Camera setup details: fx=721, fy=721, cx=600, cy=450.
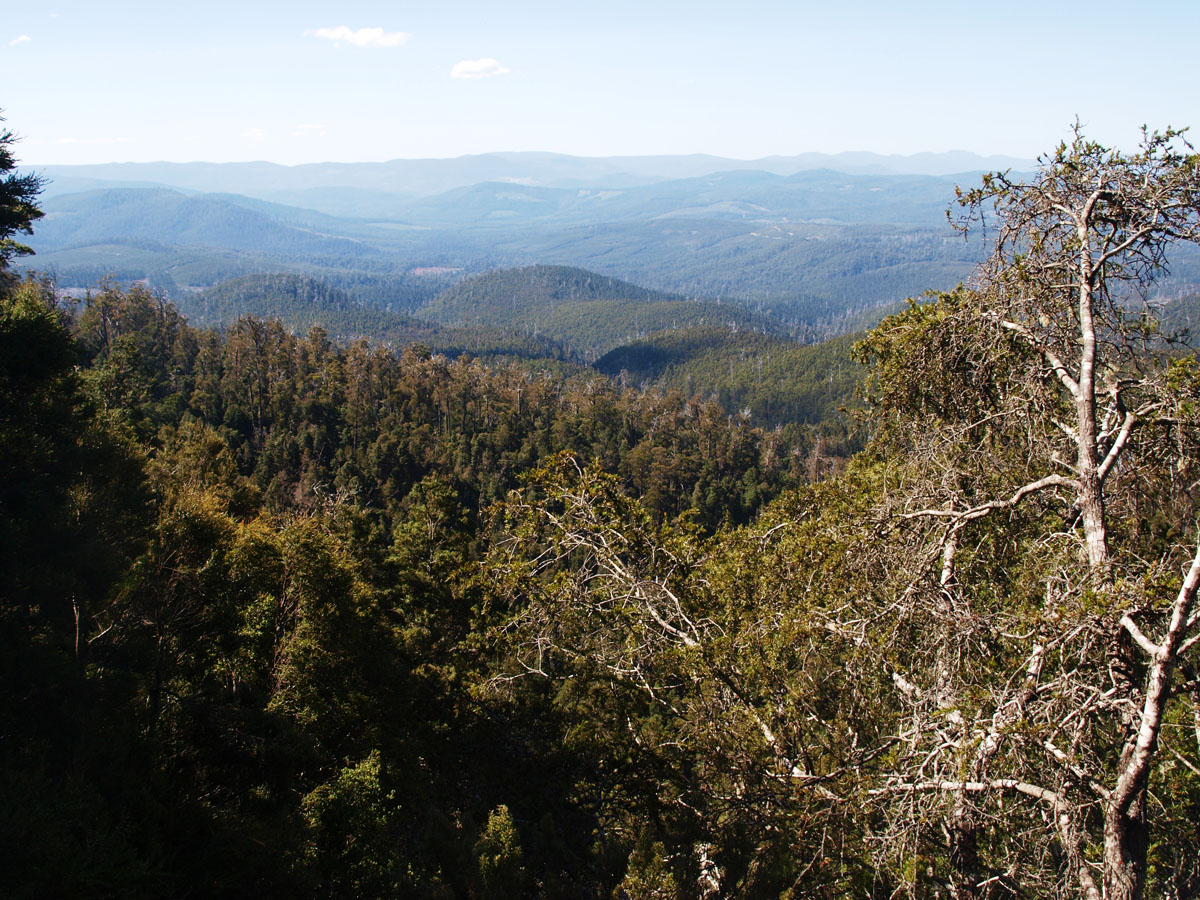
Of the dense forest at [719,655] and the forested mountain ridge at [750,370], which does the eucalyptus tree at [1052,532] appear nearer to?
the dense forest at [719,655]

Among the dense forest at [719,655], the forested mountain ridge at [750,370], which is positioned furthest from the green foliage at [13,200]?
the forested mountain ridge at [750,370]

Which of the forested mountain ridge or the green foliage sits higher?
the green foliage

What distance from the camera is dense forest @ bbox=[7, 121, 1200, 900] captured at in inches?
169

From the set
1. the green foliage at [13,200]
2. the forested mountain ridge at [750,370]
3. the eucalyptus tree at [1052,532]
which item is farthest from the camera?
the forested mountain ridge at [750,370]

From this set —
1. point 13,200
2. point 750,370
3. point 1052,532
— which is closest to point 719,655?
point 1052,532

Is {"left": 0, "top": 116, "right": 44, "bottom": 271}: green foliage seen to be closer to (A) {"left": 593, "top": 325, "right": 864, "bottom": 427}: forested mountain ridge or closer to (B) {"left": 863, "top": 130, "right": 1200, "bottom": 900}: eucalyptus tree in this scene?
(B) {"left": 863, "top": 130, "right": 1200, "bottom": 900}: eucalyptus tree

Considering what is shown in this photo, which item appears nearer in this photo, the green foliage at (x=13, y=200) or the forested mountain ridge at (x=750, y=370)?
the green foliage at (x=13, y=200)

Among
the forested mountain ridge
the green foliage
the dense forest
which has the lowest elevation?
the forested mountain ridge

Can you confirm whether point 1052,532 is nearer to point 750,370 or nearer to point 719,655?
point 719,655

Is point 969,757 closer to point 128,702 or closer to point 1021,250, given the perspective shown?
point 1021,250

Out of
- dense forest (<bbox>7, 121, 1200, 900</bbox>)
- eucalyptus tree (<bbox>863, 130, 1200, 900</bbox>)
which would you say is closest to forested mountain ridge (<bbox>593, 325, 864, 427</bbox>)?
dense forest (<bbox>7, 121, 1200, 900</bbox>)

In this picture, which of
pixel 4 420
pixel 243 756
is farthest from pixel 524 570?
pixel 4 420

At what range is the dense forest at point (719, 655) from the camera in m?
4.28

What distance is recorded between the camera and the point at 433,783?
14.4 meters
